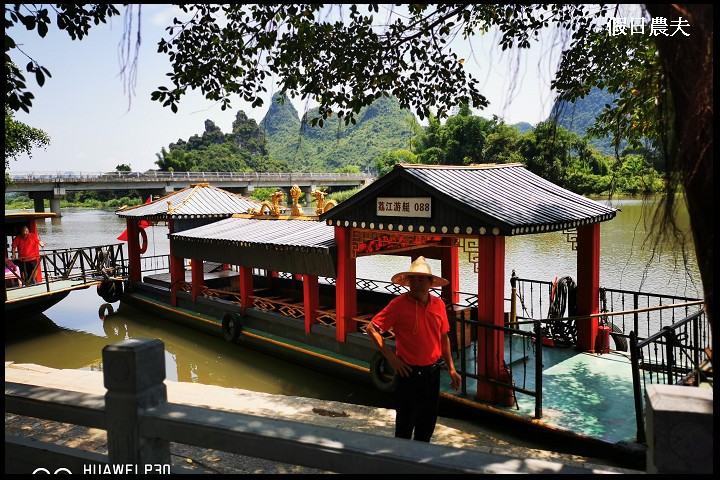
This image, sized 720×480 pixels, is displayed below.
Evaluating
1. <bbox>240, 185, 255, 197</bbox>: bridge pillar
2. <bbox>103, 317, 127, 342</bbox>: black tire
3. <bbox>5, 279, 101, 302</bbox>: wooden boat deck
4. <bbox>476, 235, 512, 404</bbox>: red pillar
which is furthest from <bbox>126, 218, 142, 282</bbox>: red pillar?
<bbox>240, 185, 255, 197</bbox>: bridge pillar

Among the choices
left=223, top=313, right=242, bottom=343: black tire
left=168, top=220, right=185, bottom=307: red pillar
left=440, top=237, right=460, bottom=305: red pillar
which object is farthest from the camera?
left=168, top=220, right=185, bottom=307: red pillar

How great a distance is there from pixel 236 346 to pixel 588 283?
6.92 metres

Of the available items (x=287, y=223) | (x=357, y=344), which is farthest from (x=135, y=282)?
(x=357, y=344)

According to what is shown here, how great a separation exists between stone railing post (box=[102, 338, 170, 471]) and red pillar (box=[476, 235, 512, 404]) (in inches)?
178

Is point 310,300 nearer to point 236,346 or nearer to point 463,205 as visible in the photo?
point 236,346

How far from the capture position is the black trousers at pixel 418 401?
4.37 meters

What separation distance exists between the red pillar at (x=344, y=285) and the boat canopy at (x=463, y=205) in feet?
1.16

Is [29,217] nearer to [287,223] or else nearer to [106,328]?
[106,328]

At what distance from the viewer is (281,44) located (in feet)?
19.4

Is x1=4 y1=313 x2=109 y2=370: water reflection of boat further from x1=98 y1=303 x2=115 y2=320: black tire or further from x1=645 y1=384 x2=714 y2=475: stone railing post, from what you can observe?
x1=645 y1=384 x2=714 y2=475: stone railing post

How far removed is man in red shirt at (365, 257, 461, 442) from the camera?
14.3 feet

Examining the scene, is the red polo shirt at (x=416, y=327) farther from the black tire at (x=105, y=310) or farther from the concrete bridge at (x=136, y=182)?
the concrete bridge at (x=136, y=182)

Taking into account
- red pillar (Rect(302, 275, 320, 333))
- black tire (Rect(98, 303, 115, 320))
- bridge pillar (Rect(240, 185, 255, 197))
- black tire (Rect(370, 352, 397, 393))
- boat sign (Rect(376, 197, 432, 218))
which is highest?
bridge pillar (Rect(240, 185, 255, 197))

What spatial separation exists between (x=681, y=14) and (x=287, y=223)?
363 inches
